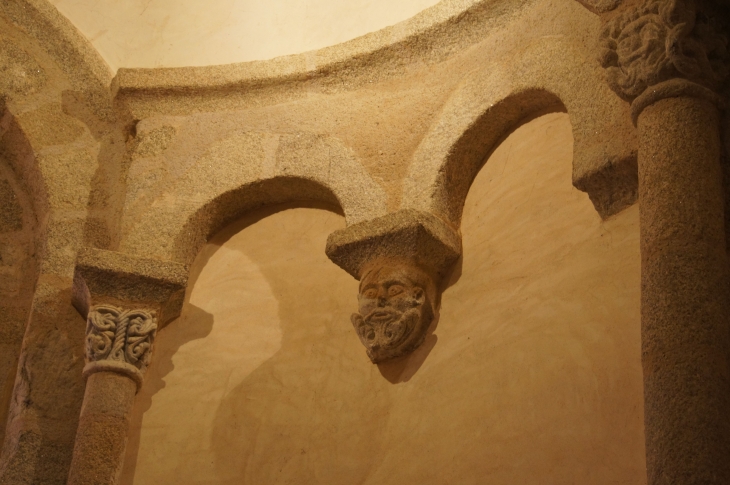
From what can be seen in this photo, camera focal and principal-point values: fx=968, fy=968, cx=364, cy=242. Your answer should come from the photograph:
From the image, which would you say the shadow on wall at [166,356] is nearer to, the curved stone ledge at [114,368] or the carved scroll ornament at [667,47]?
the curved stone ledge at [114,368]

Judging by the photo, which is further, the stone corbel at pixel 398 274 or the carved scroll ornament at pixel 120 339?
the carved scroll ornament at pixel 120 339

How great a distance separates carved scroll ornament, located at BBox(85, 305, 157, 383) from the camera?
3.82 meters

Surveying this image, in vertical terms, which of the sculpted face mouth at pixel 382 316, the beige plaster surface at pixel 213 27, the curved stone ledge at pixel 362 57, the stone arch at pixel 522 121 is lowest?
the sculpted face mouth at pixel 382 316

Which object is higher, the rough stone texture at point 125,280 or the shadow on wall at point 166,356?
the rough stone texture at point 125,280

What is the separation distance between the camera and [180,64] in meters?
4.87

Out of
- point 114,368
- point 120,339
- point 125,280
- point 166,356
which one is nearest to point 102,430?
point 114,368

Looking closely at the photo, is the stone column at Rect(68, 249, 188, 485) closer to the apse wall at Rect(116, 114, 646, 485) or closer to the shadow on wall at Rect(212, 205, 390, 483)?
the apse wall at Rect(116, 114, 646, 485)

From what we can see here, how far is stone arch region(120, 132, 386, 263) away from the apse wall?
0.11 meters

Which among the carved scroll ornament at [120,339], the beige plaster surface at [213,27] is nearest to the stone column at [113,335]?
the carved scroll ornament at [120,339]

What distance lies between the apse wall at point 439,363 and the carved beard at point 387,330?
7 cm

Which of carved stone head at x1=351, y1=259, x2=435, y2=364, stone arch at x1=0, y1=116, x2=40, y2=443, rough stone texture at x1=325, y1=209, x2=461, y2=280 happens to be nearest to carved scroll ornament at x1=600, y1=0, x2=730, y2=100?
rough stone texture at x1=325, y1=209, x2=461, y2=280

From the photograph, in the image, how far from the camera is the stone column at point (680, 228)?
2.33 meters

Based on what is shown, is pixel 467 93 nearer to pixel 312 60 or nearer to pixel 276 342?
pixel 312 60

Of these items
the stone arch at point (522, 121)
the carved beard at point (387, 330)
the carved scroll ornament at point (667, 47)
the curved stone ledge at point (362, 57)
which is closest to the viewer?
the carved scroll ornament at point (667, 47)
